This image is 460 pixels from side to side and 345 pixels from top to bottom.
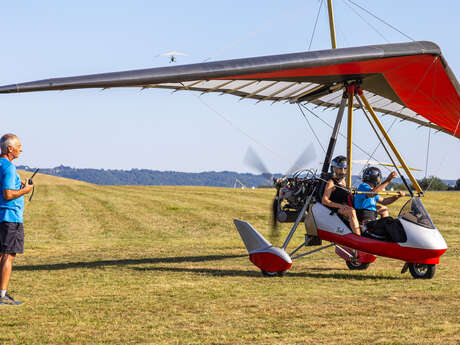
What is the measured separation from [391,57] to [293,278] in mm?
3571

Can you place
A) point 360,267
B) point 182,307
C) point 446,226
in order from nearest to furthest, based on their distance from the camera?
point 182,307 < point 360,267 < point 446,226

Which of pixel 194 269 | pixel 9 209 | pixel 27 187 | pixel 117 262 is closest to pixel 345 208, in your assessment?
pixel 194 269

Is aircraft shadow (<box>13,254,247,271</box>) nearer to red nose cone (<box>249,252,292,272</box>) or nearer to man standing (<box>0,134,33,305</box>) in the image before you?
red nose cone (<box>249,252,292,272</box>)

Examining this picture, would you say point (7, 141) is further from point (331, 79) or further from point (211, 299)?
point (331, 79)

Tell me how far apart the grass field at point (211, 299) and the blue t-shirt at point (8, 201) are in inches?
40.6

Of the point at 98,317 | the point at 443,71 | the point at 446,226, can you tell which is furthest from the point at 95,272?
the point at 446,226

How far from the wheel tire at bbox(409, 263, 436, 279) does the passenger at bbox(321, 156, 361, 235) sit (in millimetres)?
943

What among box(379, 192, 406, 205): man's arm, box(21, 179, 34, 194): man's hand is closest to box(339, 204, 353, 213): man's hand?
box(379, 192, 406, 205): man's arm

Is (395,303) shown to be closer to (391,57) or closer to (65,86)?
(391,57)

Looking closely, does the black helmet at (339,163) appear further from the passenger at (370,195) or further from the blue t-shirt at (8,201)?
the blue t-shirt at (8,201)

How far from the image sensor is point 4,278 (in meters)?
6.55

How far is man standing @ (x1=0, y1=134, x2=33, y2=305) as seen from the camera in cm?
646

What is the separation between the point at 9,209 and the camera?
6.54 metres

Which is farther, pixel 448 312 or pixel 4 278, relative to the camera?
pixel 4 278
